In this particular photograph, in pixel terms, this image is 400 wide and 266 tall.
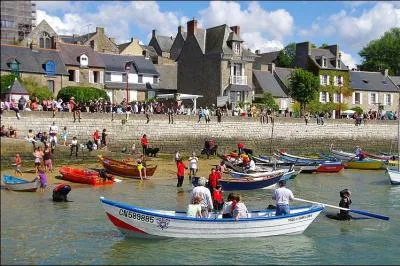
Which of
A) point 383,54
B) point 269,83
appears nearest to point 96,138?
point 269,83

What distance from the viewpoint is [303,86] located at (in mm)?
57688

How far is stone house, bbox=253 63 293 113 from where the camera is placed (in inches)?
2351

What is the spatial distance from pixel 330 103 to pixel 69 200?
4909 cm

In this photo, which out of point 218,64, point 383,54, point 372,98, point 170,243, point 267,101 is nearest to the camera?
point 170,243

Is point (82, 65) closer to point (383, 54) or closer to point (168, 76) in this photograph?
point (168, 76)

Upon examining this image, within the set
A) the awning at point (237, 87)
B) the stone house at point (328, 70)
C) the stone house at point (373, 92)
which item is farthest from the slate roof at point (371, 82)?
the awning at point (237, 87)

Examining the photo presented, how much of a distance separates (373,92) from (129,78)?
108 feet

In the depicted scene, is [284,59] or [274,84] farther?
[284,59]

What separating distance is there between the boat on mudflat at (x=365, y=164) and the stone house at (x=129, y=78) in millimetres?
23991

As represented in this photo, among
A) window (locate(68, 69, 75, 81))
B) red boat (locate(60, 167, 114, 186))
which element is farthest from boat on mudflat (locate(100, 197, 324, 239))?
window (locate(68, 69, 75, 81))

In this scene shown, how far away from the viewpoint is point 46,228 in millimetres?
14836

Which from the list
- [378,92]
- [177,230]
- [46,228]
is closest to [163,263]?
[177,230]

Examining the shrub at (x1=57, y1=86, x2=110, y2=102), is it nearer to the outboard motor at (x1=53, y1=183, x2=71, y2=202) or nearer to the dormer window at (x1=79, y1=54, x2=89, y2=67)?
the dormer window at (x1=79, y1=54, x2=89, y2=67)

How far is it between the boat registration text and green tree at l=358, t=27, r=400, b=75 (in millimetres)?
77454
